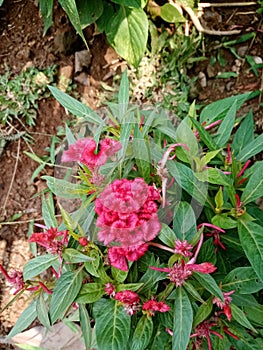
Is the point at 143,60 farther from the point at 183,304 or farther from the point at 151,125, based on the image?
the point at 183,304

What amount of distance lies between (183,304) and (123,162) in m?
0.30

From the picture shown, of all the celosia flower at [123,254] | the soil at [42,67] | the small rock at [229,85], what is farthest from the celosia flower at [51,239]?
the small rock at [229,85]

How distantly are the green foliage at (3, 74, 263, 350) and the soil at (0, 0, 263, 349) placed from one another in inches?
30.2

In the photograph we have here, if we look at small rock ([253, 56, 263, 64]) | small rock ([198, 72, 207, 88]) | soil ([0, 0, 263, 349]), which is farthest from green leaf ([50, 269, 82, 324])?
small rock ([253, 56, 263, 64])

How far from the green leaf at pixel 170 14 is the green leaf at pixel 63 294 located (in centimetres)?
118

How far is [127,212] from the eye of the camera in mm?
909

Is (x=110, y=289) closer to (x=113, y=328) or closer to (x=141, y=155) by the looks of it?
(x=113, y=328)

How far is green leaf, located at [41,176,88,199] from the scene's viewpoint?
3.43 ft

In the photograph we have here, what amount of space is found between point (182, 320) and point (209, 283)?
0.09 meters

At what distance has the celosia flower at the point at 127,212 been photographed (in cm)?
91

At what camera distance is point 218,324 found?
3.76 ft

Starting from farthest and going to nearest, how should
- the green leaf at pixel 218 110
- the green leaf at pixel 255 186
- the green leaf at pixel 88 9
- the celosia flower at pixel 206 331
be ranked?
the green leaf at pixel 88 9 < the green leaf at pixel 218 110 < the celosia flower at pixel 206 331 < the green leaf at pixel 255 186

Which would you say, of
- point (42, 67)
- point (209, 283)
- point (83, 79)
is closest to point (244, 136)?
point (209, 283)

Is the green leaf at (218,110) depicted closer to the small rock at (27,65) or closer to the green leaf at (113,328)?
the green leaf at (113,328)
